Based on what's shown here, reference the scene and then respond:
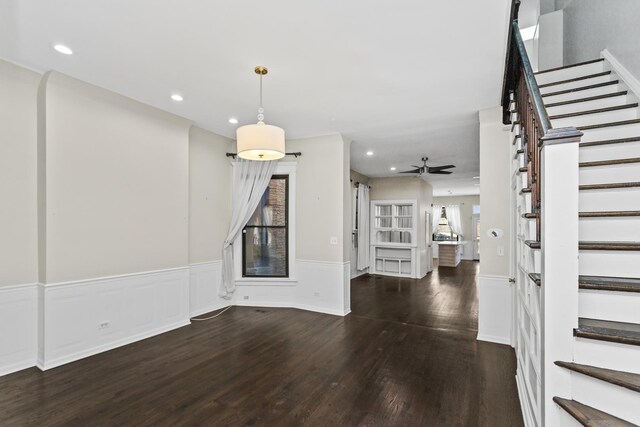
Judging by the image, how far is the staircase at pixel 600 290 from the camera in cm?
139

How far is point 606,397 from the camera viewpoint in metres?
1.38

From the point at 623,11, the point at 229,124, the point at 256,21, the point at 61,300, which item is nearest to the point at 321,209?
the point at 229,124

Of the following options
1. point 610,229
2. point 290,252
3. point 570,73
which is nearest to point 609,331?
point 610,229

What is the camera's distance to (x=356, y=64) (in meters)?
2.78

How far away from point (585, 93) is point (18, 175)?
5.80 m

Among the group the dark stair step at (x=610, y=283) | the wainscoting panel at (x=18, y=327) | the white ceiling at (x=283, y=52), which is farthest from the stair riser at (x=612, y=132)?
the wainscoting panel at (x=18, y=327)

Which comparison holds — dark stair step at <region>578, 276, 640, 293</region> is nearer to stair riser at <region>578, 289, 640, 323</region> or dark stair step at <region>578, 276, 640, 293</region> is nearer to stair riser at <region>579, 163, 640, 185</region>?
stair riser at <region>578, 289, 640, 323</region>

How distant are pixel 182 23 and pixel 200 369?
308 centimetres

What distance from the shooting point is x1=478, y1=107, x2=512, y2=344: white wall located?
3.64 metres

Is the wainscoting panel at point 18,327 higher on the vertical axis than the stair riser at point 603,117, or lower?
lower

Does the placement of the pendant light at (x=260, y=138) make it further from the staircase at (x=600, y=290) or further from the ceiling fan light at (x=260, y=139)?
the staircase at (x=600, y=290)

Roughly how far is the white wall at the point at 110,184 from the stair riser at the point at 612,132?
4535 millimetres

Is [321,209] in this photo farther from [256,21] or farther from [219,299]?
[256,21]

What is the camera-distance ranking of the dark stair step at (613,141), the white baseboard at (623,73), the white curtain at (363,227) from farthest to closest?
1. the white curtain at (363,227)
2. the white baseboard at (623,73)
3. the dark stair step at (613,141)
